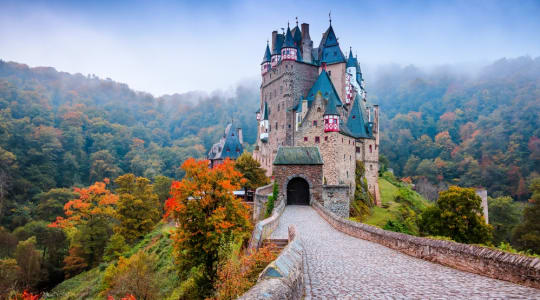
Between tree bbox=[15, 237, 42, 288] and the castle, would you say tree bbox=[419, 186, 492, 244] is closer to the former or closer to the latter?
the castle

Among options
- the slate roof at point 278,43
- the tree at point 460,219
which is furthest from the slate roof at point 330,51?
the tree at point 460,219

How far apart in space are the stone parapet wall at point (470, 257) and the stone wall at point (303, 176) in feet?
36.2

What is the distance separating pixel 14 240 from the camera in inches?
1142

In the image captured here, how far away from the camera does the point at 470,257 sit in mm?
7293

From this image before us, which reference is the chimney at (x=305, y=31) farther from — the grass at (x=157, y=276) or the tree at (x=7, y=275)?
the tree at (x=7, y=275)

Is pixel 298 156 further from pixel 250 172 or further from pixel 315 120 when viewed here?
pixel 315 120

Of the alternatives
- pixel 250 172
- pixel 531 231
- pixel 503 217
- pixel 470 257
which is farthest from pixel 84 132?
pixel 470 257

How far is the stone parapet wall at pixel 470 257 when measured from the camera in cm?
602

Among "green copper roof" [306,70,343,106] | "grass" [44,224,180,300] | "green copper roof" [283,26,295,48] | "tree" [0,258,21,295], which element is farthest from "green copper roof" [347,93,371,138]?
"tree" [0,258,21,295]

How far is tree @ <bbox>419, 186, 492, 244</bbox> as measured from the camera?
19805 mm

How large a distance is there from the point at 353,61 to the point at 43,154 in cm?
5318

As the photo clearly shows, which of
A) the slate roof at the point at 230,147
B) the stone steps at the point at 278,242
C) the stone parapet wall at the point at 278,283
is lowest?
the stone steps at the point at 278,242

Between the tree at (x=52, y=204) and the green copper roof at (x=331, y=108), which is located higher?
the green copper roof at (x=331, y=108)

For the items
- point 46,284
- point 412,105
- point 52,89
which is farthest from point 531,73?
point 52,89
